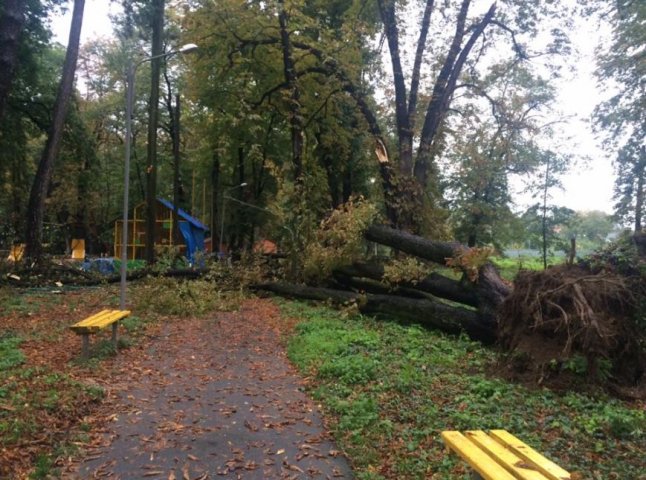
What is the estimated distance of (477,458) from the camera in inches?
128

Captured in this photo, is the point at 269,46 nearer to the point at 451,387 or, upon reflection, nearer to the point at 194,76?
the point at 194,76

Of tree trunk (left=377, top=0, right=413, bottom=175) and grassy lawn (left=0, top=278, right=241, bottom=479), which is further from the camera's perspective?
tree trunk (left=377, top=0, right=413, bottom=175)

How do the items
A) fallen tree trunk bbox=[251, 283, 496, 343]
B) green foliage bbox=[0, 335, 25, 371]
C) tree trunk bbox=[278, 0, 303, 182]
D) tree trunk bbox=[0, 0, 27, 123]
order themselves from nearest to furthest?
green foliage bbox=[0, 335, 25, 371]
fallen tree trunk bbox=[251, 283, 496, 343]
tree trunk bbox=[0, 0, 27, 123]
tree trunk bbox=[278, 0, 303, 182]

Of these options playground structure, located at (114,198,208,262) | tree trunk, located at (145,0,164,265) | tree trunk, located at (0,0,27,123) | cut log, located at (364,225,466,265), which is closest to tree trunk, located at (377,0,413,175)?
cut log, located at (364,225,466,265)

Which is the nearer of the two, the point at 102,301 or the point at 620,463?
the point at 620,463

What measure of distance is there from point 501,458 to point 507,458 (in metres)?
0.04

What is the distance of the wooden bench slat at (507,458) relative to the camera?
2.93m

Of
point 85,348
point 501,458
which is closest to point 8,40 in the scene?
point 85,348

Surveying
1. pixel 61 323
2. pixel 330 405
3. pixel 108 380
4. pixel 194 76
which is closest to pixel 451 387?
pixel 330 405

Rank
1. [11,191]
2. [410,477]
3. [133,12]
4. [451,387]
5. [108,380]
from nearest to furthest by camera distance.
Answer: [410,477], [451,387], [108,380], [133,12], [11,191]

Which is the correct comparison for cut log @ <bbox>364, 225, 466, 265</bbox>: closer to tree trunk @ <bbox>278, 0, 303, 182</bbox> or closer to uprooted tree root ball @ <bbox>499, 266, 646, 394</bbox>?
uprooted tree root ball @ <bbox>499, 266, 646, 394</bbox>

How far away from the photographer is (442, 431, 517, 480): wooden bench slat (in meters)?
2.97

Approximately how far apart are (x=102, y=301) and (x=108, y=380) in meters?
8.04

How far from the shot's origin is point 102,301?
14250 millimetres
